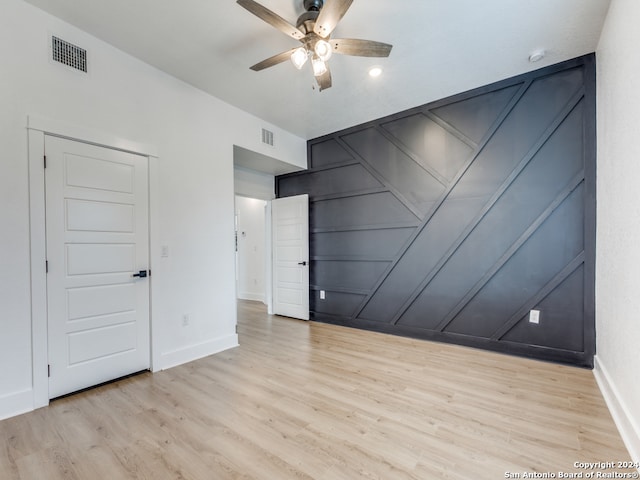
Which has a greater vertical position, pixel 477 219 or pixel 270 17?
→ pixel 270 17

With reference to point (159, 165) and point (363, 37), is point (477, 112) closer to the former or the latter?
point (363, 37)

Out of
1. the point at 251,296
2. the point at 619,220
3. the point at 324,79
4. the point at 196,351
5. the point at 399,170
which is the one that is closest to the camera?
the point at 619,220

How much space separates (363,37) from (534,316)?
3209 millimetres

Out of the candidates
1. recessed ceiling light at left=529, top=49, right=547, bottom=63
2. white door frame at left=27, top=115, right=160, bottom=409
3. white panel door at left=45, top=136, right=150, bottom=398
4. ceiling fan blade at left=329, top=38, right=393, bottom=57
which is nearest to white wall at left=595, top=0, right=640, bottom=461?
recessed ceiling light at left=529, top=49, right=547, bottom=63

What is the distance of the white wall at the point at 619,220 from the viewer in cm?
175

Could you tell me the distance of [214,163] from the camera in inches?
137

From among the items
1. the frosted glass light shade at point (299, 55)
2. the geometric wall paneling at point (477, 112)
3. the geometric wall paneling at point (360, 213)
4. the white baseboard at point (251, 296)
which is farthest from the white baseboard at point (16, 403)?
the geometric wall paneling at point (477, 112)

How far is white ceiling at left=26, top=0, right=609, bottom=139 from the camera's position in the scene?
87.3 inches

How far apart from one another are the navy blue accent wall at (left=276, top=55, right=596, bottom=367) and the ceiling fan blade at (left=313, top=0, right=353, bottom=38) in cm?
213

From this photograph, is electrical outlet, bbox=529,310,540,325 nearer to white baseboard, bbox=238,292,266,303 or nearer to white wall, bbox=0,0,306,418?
white wall, bbox=0,0,306,418

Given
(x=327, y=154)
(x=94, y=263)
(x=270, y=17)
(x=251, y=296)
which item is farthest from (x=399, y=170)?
(x=251, y=296)

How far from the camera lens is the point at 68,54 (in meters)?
2.41

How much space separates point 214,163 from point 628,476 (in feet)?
13.3

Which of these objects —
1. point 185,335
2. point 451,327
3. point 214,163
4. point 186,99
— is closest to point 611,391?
point 451,327
